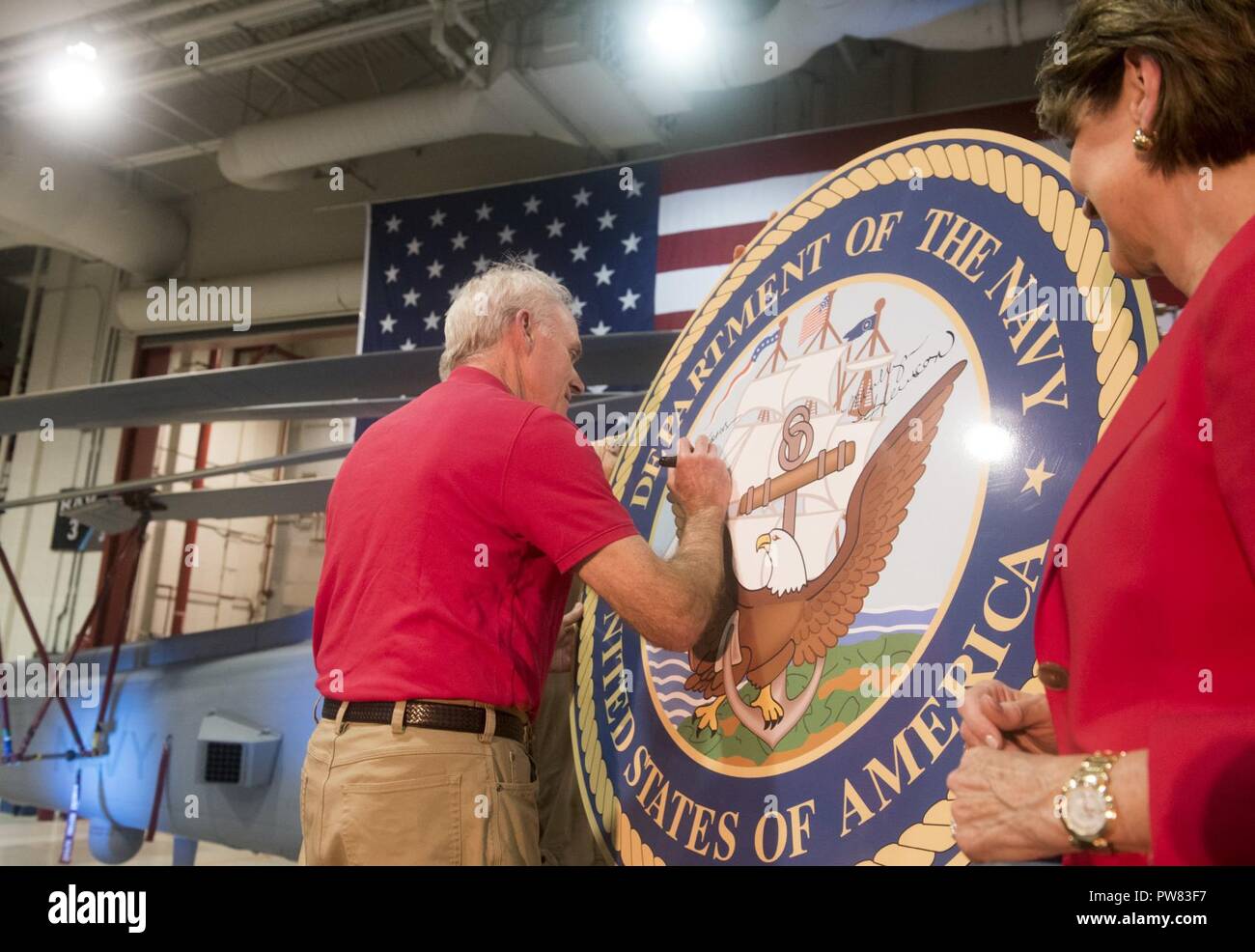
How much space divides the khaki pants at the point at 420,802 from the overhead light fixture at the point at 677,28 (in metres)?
4.91

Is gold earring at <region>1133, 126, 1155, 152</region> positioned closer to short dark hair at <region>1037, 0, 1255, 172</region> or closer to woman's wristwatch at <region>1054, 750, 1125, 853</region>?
short dark hair at <region>1037, 0, 1255, 172</region>

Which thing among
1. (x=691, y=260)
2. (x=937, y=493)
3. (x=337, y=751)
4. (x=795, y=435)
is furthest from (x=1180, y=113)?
(x=691, y=260)

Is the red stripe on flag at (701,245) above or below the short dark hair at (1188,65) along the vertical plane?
above

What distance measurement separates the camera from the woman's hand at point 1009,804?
802mm

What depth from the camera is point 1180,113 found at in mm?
829

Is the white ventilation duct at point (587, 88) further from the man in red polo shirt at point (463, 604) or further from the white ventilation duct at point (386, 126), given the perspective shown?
the man in red polo shirt at point (463, 604)

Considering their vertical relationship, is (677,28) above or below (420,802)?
above

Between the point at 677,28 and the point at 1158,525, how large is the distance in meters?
5.28

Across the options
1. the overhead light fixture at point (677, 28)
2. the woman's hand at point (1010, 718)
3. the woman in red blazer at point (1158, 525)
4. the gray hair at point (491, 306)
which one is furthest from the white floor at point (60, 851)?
the woman in red blazer at point (1158, 525)

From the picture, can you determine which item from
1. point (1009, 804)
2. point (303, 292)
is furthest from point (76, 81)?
point (1009, 804)

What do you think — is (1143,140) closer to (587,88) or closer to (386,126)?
(587,88)

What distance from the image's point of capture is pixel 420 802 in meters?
1.41

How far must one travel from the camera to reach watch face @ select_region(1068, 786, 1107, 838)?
76 centimetres
